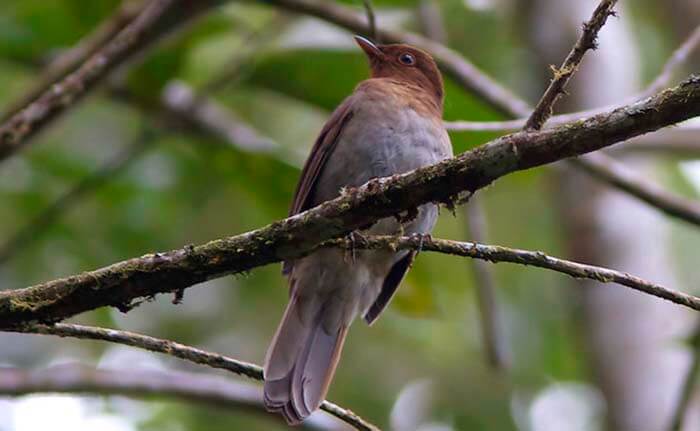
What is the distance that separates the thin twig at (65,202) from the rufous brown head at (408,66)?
1.32 m

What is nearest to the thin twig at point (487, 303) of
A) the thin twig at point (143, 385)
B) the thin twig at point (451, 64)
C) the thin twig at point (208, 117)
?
the thin twig at point (451, 64)

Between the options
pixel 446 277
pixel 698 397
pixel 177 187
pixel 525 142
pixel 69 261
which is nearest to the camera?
pixel 525 142

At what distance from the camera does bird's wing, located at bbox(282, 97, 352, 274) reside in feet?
16.4

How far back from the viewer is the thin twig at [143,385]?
459cm

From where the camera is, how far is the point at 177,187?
701 centimetres

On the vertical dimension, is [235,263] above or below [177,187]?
below

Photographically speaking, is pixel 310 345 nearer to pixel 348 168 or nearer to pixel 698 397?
pixel 348 168

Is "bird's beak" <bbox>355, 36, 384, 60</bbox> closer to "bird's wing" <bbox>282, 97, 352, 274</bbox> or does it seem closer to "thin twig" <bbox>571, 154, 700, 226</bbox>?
"bird's wing" <bbox>282, 97, 352, 274</bbox>

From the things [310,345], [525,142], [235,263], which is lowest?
[235,263]

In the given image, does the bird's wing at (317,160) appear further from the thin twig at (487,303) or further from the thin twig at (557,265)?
the thin twig at (557,265)

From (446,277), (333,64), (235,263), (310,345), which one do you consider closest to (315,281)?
(310,345)

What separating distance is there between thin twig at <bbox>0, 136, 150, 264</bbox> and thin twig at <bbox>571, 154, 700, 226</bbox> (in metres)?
2.40

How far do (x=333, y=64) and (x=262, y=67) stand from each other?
1.37 ft

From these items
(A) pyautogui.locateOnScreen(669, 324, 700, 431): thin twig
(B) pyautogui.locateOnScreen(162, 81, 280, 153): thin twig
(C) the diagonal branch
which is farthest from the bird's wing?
(A) pyautogui.locateOnScreen(669, 324, 700, 431): thin twig
